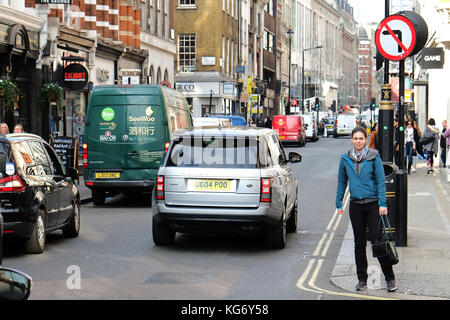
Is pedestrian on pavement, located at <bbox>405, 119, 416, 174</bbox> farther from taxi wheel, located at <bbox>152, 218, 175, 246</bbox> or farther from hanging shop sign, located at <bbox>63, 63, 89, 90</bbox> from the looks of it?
taxi wheel, located at <bbox>152, 218, 175, 246</bbox>

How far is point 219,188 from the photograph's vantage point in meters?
12.3

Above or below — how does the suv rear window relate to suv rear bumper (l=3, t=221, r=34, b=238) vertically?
above

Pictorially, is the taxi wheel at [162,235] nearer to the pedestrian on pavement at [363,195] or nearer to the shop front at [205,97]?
the pedestrian on pavement at [363,195]

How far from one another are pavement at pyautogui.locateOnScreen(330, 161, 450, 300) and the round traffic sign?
2630mm

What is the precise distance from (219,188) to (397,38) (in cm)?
315

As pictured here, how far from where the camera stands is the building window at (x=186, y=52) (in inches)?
2566

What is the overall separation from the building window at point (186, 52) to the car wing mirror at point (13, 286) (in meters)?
60.9

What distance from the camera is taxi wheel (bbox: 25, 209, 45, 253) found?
39.7 ft

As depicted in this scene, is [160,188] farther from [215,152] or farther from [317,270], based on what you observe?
[317,270]

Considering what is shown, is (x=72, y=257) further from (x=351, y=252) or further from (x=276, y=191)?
(x=351, y=252)

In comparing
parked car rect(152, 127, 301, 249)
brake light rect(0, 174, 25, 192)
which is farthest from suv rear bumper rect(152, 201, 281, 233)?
brake light rect(0, 174, 25, 192)

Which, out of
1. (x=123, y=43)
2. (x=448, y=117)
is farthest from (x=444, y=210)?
(x=123, y=43)

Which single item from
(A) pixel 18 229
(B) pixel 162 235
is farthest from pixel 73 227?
(A) pixel 18 229

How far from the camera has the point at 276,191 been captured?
12.6 meters
